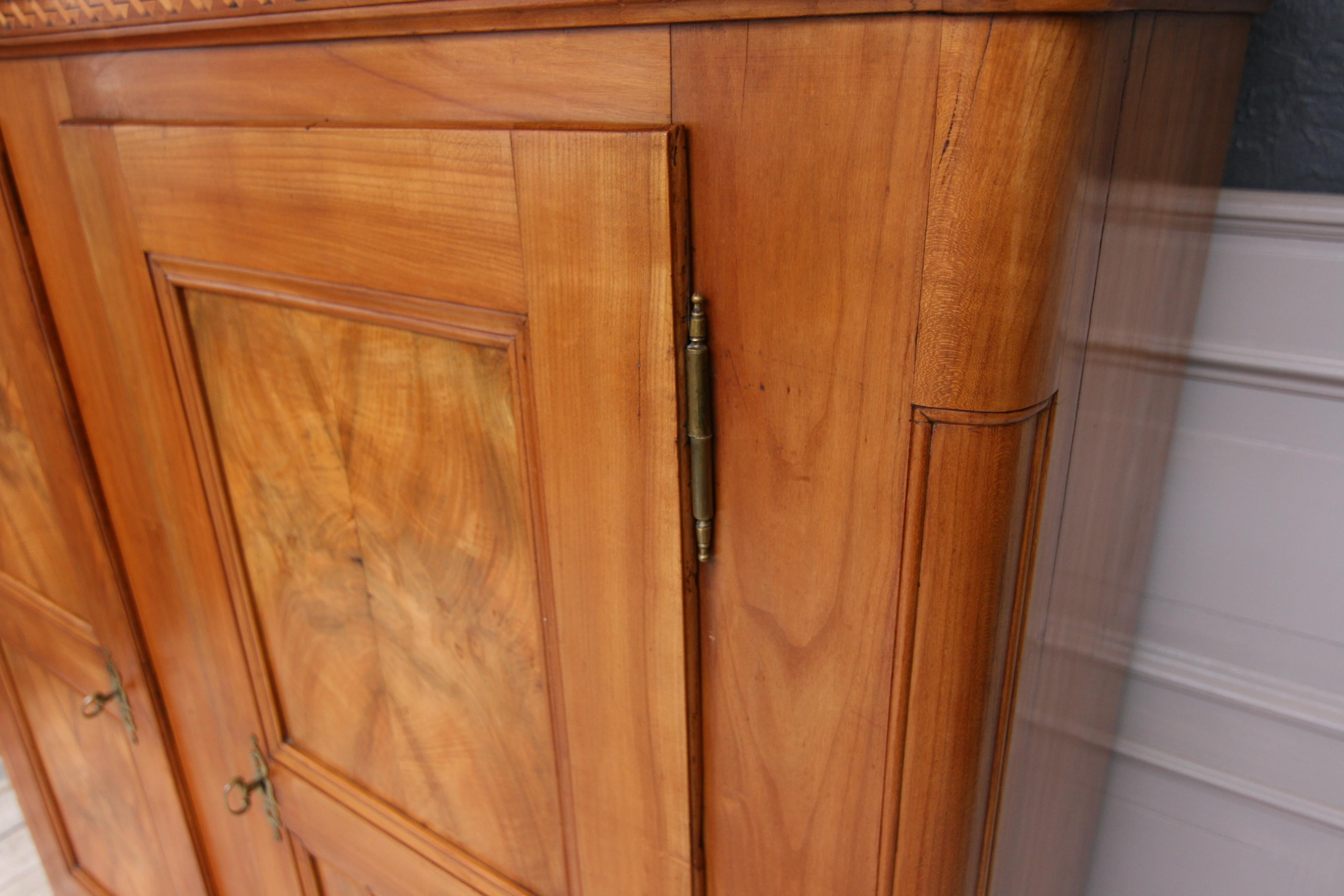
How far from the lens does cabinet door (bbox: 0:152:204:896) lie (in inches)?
32.7

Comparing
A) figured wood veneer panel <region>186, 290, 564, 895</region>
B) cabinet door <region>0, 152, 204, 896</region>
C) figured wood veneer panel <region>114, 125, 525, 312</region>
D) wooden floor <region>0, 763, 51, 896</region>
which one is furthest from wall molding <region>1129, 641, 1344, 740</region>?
wooden floor <region>0, 763, 51, 896</region>

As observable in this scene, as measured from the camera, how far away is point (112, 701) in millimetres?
1020

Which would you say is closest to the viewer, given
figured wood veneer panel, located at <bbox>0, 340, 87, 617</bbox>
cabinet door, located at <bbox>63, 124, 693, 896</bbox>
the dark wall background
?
cabinet door, located at <bbox>63, 124, 693, 896</bbox>

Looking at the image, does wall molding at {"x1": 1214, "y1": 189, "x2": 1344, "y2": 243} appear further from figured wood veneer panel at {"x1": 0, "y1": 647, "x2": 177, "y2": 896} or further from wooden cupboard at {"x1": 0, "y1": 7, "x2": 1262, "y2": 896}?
figured wood veneer panel at {"x1": 0, "y1": 647, "x2": 177, "y2": 896}

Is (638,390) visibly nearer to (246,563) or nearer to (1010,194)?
(1010,194)

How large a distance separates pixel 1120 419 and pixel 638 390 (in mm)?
325

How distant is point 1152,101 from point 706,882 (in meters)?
0.50

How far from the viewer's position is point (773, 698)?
0.48 m

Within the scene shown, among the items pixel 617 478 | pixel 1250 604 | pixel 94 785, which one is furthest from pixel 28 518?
pixel 1250 604

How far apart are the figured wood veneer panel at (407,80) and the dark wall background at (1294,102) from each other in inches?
22.6

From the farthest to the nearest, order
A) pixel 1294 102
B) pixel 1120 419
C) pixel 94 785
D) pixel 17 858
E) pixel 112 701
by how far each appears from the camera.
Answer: pixel 17 858 → pixel 94 785 → pixel 112 701 → pixel 1294 102 → pixel 1120 419

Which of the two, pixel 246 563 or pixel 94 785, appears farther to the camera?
pixel 94 785

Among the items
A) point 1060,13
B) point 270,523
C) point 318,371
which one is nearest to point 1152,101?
point 1060,13

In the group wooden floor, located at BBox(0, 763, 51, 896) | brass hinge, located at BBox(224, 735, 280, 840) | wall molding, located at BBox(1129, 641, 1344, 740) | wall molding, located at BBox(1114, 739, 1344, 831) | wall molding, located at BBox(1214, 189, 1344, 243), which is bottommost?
wooden floor, located at BBox(0, 763, 51, 896)
